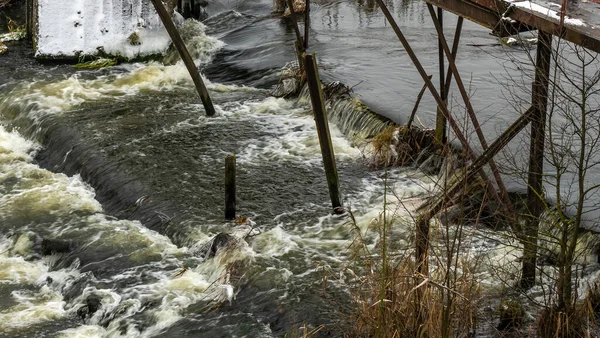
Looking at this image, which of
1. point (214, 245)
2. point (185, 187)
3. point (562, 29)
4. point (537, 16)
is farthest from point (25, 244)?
point (562, 29)

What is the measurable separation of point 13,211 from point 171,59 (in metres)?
6.72

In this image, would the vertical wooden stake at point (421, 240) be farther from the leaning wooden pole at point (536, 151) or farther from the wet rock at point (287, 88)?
the wet rock at point (287, 88)

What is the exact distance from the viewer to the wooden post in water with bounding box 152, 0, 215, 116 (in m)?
14.5

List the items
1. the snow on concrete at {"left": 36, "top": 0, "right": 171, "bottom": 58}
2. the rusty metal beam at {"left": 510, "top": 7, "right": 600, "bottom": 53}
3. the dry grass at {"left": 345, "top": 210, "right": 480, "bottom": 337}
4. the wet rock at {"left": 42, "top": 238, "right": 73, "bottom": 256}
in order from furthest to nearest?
the snow on concrete at {"left": 36, "top": 0, "right": 171, "bottom": 58} → the wet rock at {"left": 42, "top": 238, "right": 73, "bottom": 256} → the dry grass at {"left": 345, "top": 210, "right": 480, "bottom": 337} → the rusty metal beam at {"left": 510, "top": 7, "right": 600, "bottom": 53}

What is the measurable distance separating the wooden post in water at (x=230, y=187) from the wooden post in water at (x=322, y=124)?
1.13 metres

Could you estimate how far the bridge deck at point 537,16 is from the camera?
7168mm

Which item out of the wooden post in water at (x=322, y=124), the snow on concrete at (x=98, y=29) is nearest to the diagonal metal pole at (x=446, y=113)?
the wooden post in water at (x=322, y=124)

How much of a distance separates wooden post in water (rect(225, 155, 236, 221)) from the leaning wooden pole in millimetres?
3811

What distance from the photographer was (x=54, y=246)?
36.4 ft

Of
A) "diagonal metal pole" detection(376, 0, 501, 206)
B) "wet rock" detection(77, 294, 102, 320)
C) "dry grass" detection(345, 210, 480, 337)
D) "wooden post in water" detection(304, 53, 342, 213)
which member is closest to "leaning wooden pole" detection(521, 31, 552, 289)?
"diagonal metal pole" detection(376, 0, 501, 206)

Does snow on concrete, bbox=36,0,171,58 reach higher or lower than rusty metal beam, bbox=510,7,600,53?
lower

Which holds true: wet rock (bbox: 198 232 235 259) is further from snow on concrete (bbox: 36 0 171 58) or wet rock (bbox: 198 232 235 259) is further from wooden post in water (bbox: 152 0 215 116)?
snow on concrete (bbox: 36 0 171 58)

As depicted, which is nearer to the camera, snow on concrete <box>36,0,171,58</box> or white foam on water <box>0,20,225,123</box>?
white foam on water <box>0,20,225,123</box>

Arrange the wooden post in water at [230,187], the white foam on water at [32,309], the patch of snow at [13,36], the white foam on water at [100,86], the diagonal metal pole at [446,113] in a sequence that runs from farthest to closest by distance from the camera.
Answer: the patch of snow at [13,36] < the white foam on water at [100,86] < the wooden post in water at [230,187] < the white foam on water at [32,309] < the diagonal metal pole at [446,113]
